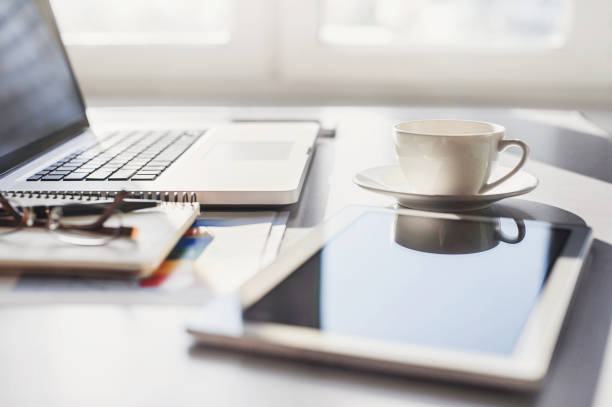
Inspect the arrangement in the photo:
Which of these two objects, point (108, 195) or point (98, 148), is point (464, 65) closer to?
point (98, 148)

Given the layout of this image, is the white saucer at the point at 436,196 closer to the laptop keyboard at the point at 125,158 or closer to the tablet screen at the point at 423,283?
the tablet screen at the point at 423,283

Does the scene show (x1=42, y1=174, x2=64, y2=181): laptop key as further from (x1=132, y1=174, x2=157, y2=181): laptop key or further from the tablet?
the tablet

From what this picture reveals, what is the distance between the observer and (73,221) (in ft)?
1.63

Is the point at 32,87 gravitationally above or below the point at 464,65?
above

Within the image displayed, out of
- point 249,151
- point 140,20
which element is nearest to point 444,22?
point 140,20

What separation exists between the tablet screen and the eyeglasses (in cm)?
16

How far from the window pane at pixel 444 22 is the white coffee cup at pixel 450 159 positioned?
0.95m

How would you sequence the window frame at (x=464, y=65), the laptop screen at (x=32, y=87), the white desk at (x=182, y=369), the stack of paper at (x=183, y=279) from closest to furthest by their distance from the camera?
the white desk at (x=182, y=369) < the stack of paper at (x=183, y=279) < the laptop screen at (x=32, y=87) < the window frame at (x=464, y=65)

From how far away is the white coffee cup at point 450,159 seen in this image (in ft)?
1.90

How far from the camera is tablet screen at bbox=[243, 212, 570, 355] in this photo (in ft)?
1.14

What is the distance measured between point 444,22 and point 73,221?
1258 mm

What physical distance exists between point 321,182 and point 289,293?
348 millimetres

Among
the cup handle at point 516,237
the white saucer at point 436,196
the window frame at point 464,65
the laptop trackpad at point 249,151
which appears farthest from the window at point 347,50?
the cup handle at point 516,237

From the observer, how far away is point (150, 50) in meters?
1.52
